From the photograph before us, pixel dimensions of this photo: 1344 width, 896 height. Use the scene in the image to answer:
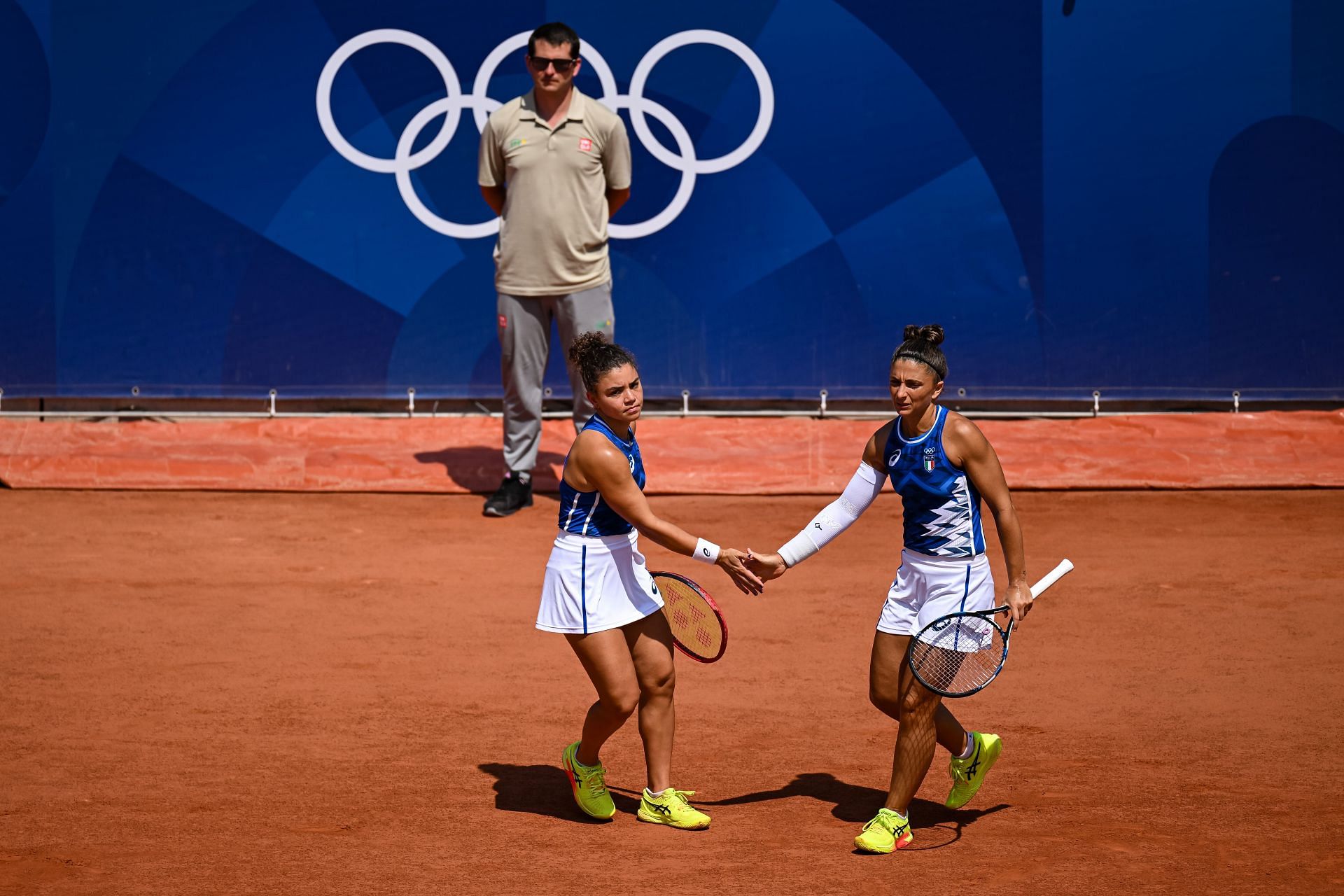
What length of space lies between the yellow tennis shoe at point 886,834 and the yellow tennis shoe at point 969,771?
1.07ft

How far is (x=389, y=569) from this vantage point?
8328 millimetres

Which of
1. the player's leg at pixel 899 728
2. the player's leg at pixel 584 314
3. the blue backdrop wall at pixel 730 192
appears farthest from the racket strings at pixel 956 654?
the blue backdrop wall at pixel 730 192

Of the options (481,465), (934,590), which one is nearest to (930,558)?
(934,590)

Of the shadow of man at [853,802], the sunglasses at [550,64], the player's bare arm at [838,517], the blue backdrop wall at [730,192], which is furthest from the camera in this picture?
the blue backdrop wall at [730,192]

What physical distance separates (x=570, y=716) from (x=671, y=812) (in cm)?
125

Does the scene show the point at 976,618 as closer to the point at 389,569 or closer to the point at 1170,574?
the point at 1170,574

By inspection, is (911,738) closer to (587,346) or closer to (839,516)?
(839,516)

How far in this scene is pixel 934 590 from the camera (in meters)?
4.96

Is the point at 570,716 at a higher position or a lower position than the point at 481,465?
lower

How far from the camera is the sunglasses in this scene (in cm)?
903

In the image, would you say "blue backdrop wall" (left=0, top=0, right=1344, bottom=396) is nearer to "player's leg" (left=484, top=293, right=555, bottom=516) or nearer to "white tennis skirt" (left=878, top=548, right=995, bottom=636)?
"player's leg" (left=484, top=293, right=555, bottom=516)

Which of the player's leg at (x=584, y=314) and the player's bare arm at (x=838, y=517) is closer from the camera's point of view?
the player's bare arm at (x=838, y=517)

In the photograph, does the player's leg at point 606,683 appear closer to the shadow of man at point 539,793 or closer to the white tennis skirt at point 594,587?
the white tennis skirt at point 594,587

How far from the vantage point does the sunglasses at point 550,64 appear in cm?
903
